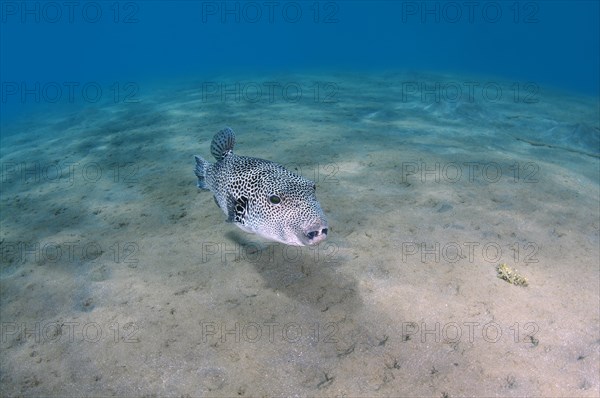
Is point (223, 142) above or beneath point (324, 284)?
above

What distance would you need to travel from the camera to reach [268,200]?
10.5ft

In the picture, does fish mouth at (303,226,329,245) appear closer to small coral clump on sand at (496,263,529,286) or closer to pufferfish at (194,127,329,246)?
pufferfish at (194,127,329,246)

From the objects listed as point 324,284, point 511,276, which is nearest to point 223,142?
point 324,284

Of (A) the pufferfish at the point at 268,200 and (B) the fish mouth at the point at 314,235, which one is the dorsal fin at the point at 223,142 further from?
(B) the fish mouth at the point at 314,235

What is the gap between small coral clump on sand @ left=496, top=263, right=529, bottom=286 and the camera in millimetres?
4816

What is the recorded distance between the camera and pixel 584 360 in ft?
12.8

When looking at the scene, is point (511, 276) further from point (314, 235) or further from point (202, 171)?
point (202, 171)

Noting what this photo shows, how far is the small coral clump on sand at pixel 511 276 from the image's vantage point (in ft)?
15.8

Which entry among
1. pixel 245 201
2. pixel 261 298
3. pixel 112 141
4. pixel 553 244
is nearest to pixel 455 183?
pixel 553 244

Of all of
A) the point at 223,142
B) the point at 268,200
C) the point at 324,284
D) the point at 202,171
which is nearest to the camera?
the point at 268,200

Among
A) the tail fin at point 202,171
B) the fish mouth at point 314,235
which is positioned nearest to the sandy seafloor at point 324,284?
the tail fin at point 202,171

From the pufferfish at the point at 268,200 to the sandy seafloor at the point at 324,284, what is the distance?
4.55ft

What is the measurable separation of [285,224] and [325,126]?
29.7 feet

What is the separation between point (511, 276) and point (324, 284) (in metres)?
2.39
